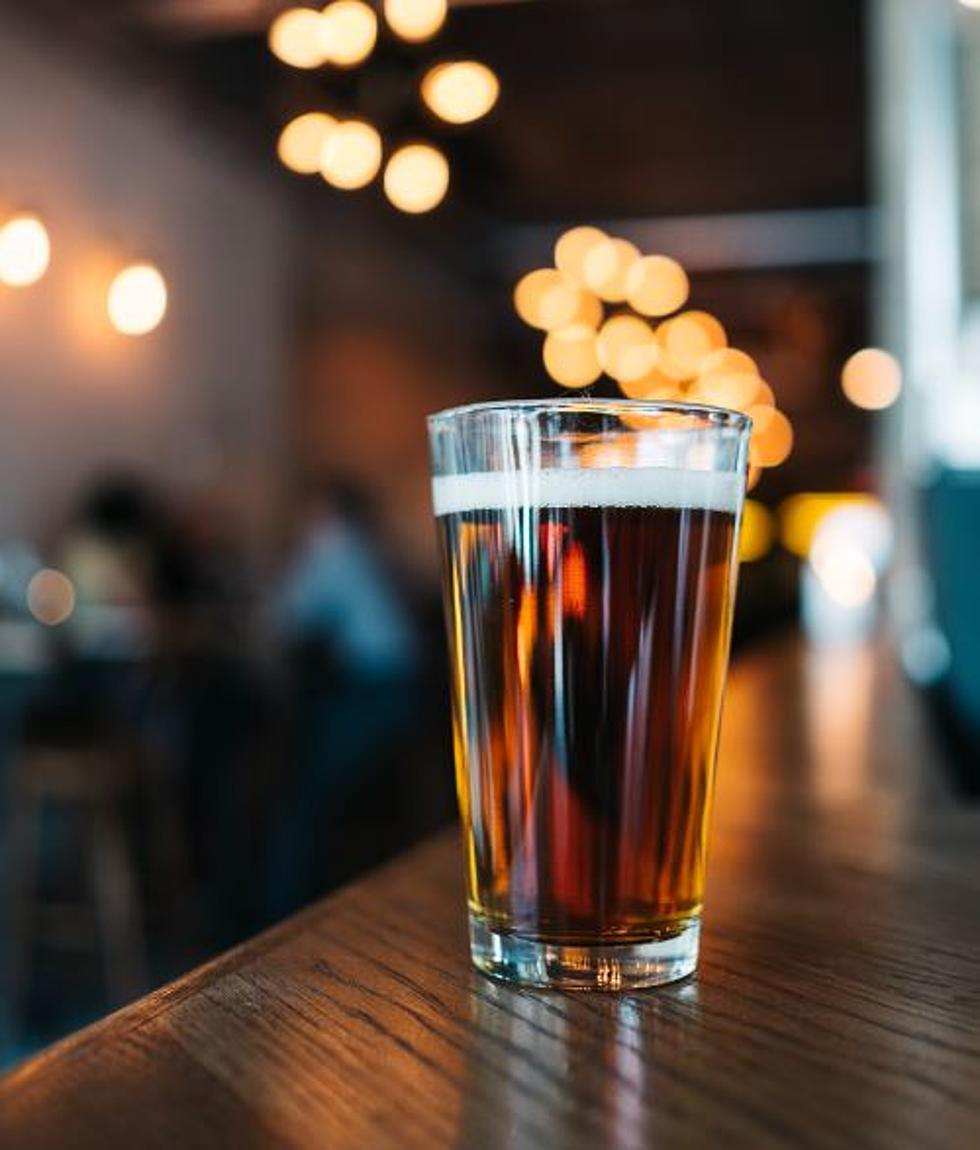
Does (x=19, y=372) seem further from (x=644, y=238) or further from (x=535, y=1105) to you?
(x=535, y=1105)

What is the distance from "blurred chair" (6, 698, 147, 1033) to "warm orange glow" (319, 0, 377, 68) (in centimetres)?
185

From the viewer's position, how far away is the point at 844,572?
→ 14.2 feet

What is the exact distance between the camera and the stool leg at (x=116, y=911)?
12.9 ft

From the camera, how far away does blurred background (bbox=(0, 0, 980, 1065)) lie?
3.61 meters

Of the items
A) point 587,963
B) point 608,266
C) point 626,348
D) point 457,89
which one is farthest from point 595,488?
point 626,348

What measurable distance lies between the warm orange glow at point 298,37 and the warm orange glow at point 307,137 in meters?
0.32

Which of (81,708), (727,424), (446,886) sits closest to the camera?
(727,424)

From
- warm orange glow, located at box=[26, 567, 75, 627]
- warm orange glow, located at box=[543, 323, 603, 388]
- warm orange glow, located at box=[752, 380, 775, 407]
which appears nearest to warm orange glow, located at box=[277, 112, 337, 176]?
warm orange glow, located at box=[26, 567, 75, 627]

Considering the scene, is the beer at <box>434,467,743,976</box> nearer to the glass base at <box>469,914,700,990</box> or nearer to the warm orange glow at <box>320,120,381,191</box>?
the glass base at <box>469,914,700,990</box>

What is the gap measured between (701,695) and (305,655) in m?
4.51

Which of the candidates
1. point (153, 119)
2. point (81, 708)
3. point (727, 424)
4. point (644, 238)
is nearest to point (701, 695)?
point (727, 424)

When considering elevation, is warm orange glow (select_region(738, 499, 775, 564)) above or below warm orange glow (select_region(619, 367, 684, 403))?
below

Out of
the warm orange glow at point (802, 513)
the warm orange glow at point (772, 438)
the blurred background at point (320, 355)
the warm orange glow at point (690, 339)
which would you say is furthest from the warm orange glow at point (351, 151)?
the warm orange glow at point (802, 513)

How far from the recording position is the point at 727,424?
20.9 inches
